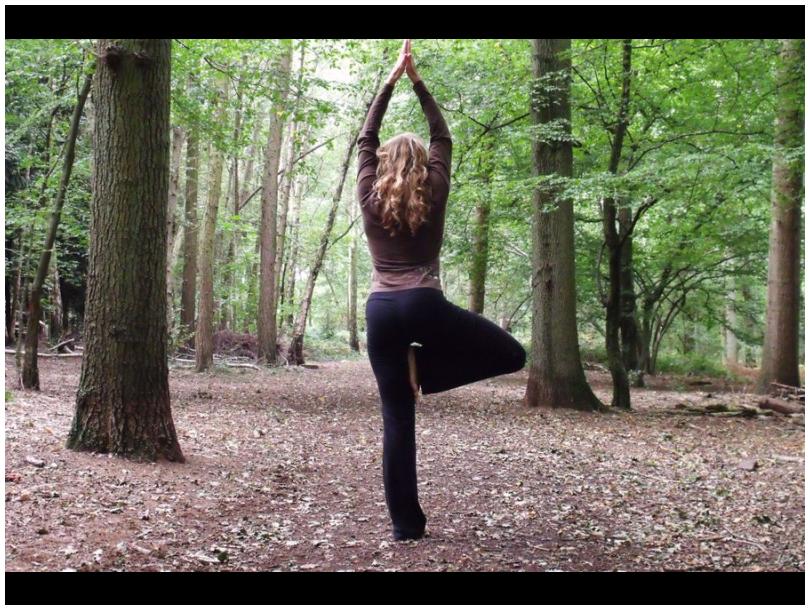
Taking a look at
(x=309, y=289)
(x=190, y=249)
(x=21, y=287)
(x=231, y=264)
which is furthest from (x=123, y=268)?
(x=231, y=264)

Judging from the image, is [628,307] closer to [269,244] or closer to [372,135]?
[269,244]

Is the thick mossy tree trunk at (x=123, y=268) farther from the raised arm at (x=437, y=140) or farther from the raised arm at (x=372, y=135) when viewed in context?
the raised arm at (x=437, y=140)

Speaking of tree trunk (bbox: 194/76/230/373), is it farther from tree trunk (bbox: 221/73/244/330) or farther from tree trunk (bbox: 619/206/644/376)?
tree trunk (bbox: 619/206/644/376)

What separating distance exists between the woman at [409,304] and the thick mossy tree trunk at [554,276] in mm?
6961

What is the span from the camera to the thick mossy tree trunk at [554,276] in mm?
10508

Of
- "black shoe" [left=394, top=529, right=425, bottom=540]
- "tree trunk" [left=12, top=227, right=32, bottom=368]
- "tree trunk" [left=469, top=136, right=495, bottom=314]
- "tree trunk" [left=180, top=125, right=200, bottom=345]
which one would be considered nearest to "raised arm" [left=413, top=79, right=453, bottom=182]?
"black shoe" [left=394, top=529, right=425, bottom=540]

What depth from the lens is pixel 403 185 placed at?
3.55 meters

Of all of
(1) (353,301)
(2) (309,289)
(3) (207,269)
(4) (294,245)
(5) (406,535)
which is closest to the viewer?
(5) (406,535)

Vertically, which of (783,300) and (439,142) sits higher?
(439,142)

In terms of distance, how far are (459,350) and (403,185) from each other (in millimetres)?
926

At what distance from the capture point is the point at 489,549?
13.1ft

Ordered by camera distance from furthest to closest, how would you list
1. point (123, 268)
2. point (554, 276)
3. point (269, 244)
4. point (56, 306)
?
point (269, 244)
point (56, 306)
point (554, 276)
point (123, 268)

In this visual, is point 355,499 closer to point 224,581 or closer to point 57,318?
point 224,581

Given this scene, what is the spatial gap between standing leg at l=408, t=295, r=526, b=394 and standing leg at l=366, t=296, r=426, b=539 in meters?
0.13
